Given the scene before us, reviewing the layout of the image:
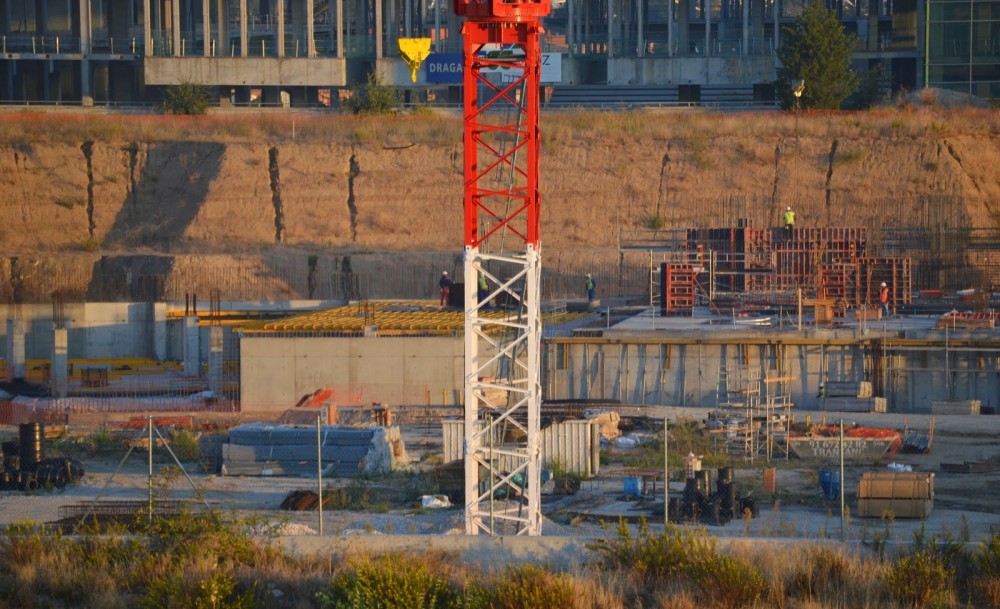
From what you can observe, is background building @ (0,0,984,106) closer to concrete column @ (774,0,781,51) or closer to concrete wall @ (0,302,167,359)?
concrete column @ (774,0,781,51)

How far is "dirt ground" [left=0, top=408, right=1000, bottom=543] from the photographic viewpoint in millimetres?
22078

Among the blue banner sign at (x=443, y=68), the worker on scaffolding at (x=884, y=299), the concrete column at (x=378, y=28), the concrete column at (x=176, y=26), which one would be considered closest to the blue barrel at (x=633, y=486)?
the worker on scaffolding at (x=884, y=299)

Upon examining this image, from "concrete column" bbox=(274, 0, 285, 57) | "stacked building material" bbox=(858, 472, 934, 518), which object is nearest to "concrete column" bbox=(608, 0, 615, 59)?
"concrete column" bbox=(274, 0, 285, 57)

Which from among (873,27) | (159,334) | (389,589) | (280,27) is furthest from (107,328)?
(873,27)

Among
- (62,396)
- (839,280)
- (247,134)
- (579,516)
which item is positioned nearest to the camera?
(579,516)

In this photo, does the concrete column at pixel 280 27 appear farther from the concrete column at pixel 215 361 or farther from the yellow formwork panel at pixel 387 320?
the concrete column at pixel 215 361

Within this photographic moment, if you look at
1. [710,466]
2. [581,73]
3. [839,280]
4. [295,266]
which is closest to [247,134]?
[295,266]

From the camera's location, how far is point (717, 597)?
16.7m

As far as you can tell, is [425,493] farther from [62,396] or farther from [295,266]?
[295,266]

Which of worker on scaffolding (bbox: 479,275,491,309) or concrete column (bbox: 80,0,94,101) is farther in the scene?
concrete column (bbox: 80,0,94,101)

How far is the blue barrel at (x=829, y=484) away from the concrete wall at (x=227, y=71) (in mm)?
43581

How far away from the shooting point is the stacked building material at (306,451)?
28547 mm

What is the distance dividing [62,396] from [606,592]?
2484 cm

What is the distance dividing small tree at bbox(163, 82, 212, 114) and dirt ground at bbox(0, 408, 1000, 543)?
33498 mm
